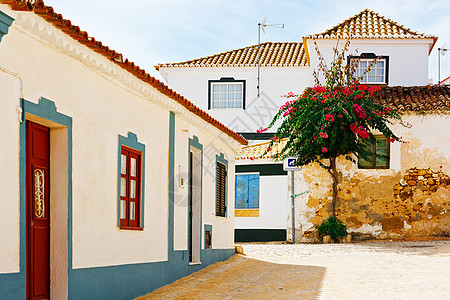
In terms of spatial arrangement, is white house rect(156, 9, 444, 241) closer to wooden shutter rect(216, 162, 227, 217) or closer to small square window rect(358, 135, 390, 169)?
small square window rect(358, 135, 390, 169)

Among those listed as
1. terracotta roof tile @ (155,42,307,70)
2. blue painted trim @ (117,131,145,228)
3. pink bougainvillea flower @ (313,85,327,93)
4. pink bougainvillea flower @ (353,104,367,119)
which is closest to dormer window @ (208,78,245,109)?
terracotta roof tile @ (155,42,307,70)

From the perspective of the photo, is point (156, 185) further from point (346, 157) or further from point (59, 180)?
point (346, 157)

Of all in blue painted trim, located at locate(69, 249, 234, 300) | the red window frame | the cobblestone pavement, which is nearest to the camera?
blue painted trim, located at locate(69, 249, 234, 300)

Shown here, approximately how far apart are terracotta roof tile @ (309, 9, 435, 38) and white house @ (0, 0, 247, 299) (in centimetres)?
1342

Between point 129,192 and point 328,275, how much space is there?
171 inches

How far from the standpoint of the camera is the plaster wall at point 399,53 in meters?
22.6

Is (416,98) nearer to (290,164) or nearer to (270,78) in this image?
(290,164)

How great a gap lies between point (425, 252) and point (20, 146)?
11121mm

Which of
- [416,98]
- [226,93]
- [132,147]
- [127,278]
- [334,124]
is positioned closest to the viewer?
[127,278]

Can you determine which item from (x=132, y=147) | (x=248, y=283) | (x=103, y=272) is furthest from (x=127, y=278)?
(x=248, y=283)

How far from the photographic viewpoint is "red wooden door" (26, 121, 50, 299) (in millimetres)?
6246

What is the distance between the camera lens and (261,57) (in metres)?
28.0

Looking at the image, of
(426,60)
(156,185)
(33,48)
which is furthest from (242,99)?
(33,48)

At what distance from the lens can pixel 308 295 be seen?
8891 mm
